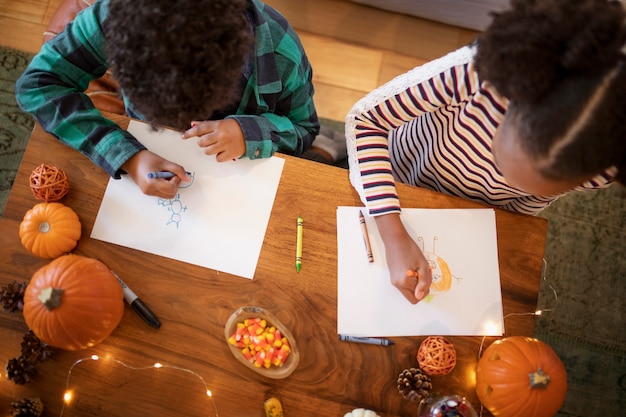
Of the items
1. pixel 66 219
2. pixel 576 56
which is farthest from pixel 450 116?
pixel 66 219

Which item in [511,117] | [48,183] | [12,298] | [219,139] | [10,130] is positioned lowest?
[10,130]

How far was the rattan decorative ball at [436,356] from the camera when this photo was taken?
2.26 ft

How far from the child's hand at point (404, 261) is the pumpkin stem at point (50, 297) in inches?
18.9

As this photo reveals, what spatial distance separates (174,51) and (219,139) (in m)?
0.20

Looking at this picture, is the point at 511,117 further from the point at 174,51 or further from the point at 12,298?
the point at 12,298

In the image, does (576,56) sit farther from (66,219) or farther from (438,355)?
(66,219)

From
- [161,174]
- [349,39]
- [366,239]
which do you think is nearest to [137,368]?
[161,174]

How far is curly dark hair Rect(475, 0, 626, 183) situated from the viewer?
1.62 feet

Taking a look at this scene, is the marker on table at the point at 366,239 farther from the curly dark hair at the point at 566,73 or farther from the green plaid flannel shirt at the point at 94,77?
the curly dark hair at the point at 566,73

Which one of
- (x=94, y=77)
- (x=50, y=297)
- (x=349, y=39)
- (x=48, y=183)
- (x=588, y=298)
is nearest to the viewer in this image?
(x=50, y=297)

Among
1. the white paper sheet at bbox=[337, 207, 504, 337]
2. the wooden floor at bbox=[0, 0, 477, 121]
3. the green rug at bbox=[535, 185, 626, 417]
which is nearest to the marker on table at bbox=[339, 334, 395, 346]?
the white paper sheet at bbox=[337, 207, 504, 337]

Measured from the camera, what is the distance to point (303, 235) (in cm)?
76

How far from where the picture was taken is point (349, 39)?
1.54 m

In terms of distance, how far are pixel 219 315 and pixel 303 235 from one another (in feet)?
0.61
